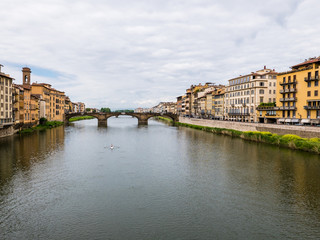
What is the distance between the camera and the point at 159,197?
23594mm

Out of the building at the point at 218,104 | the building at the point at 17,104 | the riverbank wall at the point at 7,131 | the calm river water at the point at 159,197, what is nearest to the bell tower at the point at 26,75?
the building at the point at 17,104

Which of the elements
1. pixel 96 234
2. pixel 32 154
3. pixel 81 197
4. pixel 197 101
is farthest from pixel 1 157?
pixel 197 101

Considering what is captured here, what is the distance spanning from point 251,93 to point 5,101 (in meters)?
69.5

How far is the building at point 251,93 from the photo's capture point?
3095 inches

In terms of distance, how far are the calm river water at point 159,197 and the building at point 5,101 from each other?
23.7 meters

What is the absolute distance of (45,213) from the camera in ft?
65.3

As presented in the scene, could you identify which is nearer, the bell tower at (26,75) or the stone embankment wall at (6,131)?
the stone embankment wall at (6,131)

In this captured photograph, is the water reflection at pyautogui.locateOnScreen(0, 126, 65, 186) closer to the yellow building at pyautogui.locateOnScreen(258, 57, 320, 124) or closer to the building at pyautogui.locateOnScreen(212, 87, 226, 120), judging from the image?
the yellow building at pyautogui.locateOnScreen(258, 57, 320, 124)

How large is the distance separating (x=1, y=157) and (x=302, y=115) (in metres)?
62.1

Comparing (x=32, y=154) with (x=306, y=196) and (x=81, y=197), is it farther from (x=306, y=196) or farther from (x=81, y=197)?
(x=306, y=196)

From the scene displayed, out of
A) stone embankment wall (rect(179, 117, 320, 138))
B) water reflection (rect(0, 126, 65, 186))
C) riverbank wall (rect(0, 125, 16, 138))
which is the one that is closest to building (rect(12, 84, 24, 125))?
riverbank wall (rect(0, 125, 16, 138))

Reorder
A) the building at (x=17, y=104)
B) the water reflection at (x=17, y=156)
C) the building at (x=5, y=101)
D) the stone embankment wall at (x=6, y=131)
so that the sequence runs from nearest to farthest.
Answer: the water reflection at (x=17, y=156) < the building at (x=5, y=101) < the stone embankment wall at (x=6, y=131) < the building at (x=17, y=104)

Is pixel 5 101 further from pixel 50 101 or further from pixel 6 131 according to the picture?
pixel 50 101

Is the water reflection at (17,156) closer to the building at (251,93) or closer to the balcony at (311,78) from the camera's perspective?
the balcony at (311,78)
